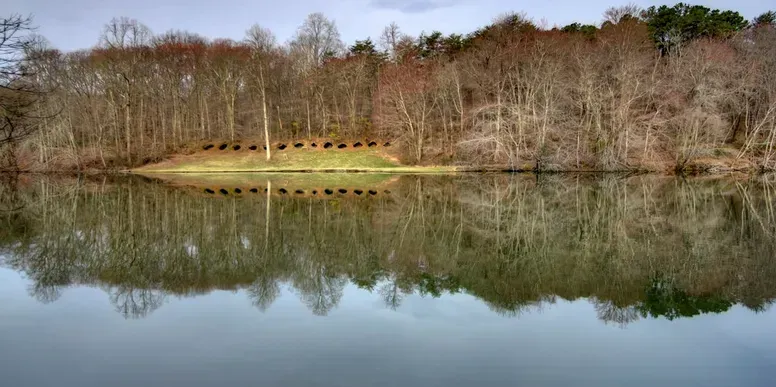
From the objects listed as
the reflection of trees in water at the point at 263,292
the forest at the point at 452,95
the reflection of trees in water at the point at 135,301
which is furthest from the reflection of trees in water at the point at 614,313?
the forest at the point at 452,95

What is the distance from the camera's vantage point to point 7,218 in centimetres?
1930

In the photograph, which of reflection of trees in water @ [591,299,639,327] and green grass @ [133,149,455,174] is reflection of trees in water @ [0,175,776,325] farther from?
green grass @ [133,149,455,174]

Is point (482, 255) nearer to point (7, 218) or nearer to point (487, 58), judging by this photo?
point (7, 218)

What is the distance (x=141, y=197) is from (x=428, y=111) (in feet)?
91.0

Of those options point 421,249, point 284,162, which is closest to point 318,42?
point 284,162

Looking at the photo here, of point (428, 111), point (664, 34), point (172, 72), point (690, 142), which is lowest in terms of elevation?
point (690, 142)

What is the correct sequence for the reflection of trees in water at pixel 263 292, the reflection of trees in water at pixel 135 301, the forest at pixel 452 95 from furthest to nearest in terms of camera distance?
the forest at pixel 452 95, the reflection of trees in water at pixel 263 292, the reflection of trees in water at pixel 135 301

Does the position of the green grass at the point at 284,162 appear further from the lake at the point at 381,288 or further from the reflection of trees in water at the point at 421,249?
→ the lake at the point at 381,288

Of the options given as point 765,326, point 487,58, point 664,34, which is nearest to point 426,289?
point 765,326

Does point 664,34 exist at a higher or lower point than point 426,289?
higher

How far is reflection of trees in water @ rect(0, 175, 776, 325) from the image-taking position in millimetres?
9664

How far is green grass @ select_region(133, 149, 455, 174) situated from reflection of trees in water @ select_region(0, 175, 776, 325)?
2221 centimetres

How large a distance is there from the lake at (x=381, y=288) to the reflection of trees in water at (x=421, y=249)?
7 cm

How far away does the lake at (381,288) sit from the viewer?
6.37 metres
